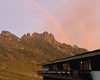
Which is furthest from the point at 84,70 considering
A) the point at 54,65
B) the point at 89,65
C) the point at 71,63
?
the point at 54,65

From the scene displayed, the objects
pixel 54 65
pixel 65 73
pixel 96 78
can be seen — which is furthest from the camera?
pixel 54 65

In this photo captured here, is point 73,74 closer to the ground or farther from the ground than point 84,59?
closer to the ground

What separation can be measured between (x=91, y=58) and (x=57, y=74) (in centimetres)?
1427

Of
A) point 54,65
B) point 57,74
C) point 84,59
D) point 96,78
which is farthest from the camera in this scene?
point 54,65

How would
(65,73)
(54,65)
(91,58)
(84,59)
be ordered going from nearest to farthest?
(91,58) → (84,59) → (65,73) → (54,65)

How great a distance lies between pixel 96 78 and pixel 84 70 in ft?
9.40

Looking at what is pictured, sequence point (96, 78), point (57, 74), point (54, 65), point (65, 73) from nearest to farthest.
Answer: point (96, 78) → point (65, 73) → point (57, 74) → point (54, 65)

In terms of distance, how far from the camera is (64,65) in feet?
157

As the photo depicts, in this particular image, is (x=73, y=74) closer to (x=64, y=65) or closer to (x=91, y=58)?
(x=91, y=58)

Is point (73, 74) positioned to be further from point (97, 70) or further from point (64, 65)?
point (64, 65)

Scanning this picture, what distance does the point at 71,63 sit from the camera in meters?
42.6

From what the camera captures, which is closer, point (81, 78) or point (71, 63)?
point (81, 78)

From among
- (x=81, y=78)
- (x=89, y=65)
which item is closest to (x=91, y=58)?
(x=89, y=65)

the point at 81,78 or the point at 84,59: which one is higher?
the point at 84,59
